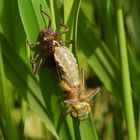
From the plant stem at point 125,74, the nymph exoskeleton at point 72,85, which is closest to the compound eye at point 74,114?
the nymph exoskeleton at point 72,85

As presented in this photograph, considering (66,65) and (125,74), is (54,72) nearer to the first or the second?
(66,65)

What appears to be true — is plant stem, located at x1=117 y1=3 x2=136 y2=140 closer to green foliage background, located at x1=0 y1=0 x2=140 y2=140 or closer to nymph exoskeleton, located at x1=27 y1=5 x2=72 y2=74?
green foliage background, located at x1=0 y1=0 x2=140 y2=140

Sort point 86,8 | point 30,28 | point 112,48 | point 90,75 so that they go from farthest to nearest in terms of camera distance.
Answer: point 90,75
point 86,8
point 112,48
point 30,28

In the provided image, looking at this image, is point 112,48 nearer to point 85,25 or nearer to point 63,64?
point 85,25

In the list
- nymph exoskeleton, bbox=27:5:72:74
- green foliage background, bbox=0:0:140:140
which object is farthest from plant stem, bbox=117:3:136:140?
nymph exoskeleton, bbox=27:5:72:74

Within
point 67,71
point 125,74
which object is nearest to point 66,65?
point 67,71

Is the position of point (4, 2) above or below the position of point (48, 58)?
above

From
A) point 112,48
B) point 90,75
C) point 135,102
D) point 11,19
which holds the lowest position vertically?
point 90,75

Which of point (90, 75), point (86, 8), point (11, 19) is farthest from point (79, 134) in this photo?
point (90, 75)
